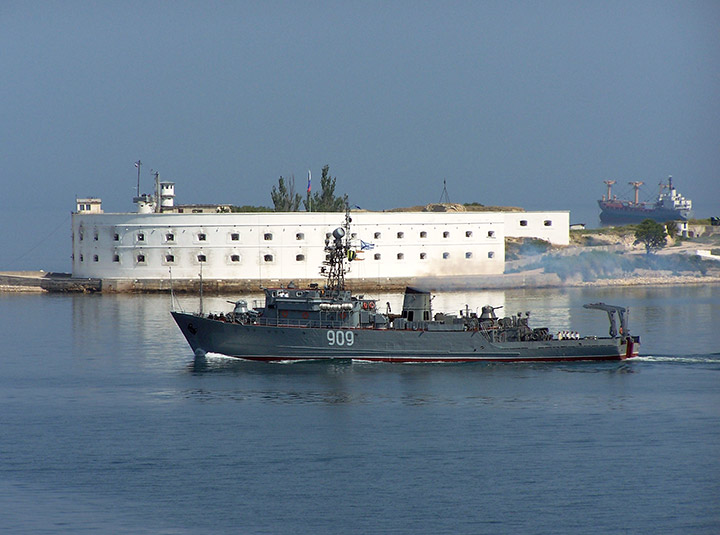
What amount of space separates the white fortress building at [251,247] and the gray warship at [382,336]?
3707 centimetres

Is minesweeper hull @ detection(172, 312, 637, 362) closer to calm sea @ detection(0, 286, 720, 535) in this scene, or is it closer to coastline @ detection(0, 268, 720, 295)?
calm sea @ detection(0, 286, 720, 535)

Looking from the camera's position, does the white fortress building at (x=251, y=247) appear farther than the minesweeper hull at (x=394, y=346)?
Yes

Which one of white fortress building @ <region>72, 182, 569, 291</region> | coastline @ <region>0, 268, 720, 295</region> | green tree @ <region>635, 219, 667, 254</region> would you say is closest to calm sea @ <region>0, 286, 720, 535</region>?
coastline @ <region>0, 268, 720, 295</region>

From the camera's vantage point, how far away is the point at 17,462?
36.2m

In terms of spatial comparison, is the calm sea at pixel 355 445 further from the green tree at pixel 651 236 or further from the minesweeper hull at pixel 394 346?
the green tree at pixel 651 236

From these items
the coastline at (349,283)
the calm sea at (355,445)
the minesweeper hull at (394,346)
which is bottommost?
the calm sea at (355,445)

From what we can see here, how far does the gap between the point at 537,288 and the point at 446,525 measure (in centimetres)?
6805

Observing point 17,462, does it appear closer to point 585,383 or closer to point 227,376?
point 227,376

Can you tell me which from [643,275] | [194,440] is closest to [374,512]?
[194,440]

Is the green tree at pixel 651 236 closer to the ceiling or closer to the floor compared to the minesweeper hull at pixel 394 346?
closer to the ceiling

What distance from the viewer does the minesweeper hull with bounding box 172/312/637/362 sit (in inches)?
2148

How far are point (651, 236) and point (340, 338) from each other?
69.7 m

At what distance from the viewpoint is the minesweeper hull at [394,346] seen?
54.6 m

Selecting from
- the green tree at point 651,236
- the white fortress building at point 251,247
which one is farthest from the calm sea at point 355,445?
the green tree at point 651,236
